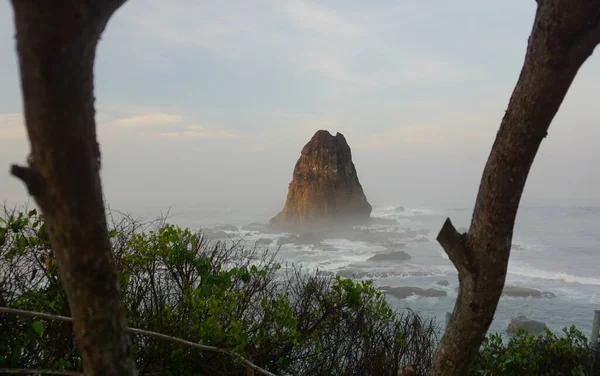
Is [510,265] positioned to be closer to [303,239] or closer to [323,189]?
[303,239]

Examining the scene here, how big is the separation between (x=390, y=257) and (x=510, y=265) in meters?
6.20

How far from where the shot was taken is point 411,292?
1535 centimetres

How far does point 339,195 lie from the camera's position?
36.0 metres

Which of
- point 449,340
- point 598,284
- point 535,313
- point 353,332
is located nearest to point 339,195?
point 598,284

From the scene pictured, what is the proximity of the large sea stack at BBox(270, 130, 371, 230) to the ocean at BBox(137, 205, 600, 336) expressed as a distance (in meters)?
2.46

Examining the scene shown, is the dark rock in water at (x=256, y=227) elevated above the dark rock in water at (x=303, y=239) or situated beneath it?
elevated above

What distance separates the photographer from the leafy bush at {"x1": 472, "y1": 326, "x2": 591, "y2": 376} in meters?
4.17

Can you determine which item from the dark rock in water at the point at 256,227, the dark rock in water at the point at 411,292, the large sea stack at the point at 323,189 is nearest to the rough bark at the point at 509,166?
the dark rock in water at the point at 411,292

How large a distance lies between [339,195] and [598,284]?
21.0 metres

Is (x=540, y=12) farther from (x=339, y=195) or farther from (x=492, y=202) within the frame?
(x=339, y=195)

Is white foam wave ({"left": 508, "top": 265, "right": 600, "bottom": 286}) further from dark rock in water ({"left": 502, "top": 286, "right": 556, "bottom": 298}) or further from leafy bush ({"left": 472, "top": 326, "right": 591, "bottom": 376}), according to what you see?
leafy bush ({"left": 472, "top": 326, "right": 591, "bottom": 376})

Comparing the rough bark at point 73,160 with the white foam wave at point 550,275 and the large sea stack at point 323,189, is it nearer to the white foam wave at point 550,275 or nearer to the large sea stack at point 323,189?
the white foam wave at point 550,275

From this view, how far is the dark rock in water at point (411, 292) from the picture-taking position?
1502cm

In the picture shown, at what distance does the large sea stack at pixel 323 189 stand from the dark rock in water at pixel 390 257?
1162cm
